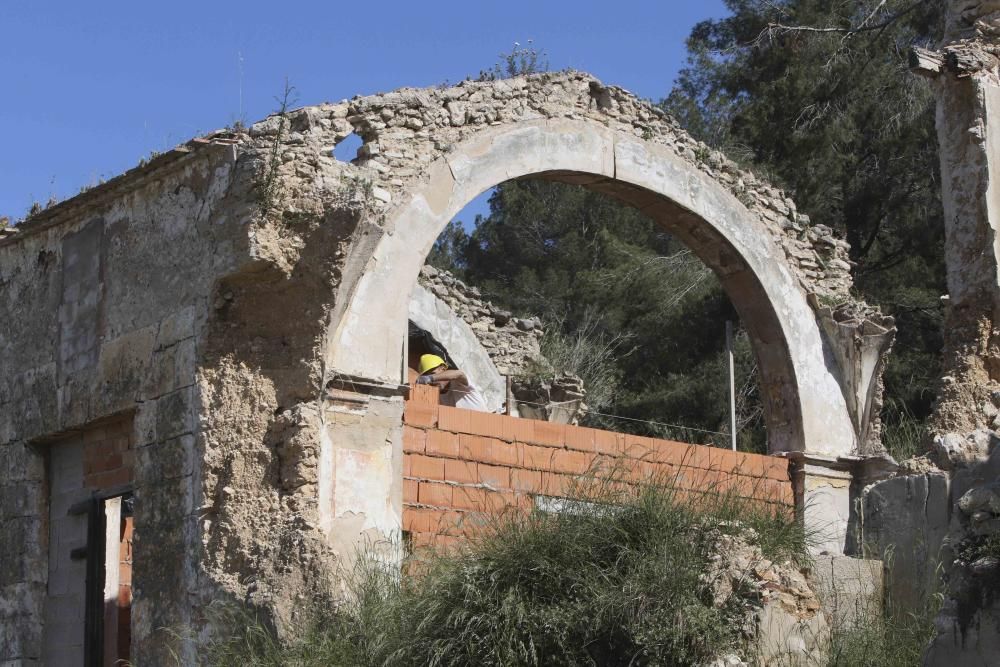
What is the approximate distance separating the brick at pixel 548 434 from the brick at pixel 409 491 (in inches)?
38.4

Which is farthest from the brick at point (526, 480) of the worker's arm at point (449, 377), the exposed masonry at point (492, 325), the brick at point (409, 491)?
the exposed masonry at point (492, 325)

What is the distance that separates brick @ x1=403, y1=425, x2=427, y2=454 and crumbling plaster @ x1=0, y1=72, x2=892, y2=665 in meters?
0.08

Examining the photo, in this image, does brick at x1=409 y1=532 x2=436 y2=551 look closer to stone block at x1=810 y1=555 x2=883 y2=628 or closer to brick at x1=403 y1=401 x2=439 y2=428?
brick at x1=403 y1=401 x2=439 y2=428

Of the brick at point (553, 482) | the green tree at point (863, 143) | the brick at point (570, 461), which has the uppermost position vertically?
the green tree at point (863, 143)

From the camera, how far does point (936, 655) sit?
6137 millimetres

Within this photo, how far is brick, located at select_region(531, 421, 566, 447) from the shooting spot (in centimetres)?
956

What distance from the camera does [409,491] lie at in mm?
8930

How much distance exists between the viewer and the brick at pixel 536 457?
9.49m

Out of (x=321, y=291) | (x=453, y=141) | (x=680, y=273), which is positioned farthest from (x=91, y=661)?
(x=680, y=273)

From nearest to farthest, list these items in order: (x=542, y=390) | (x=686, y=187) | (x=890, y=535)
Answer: (x=890, y=535), (x=686, y=187), (x=542, y=390)

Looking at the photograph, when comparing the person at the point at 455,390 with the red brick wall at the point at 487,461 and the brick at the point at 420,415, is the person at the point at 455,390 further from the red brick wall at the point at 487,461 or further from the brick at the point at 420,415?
the brick at the point at 420,415

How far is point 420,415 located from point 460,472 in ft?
1.52

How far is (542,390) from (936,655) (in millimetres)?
8442

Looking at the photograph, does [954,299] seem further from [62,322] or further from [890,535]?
[62,322]
